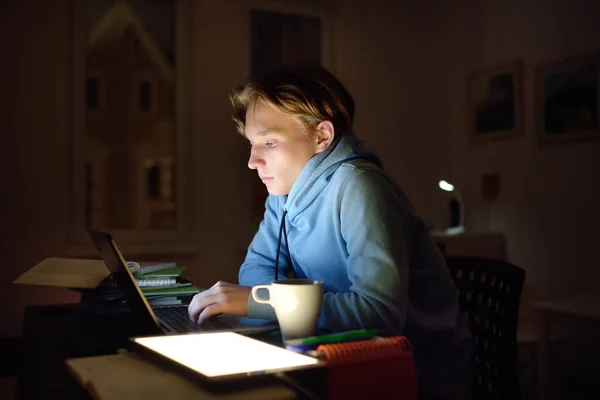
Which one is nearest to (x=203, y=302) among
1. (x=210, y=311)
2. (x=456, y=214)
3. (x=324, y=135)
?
(x=210, y=311)

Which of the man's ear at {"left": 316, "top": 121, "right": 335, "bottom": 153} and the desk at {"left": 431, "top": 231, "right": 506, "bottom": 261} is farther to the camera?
the desk at {"left": 431, "top": 231, "right": 506, "bottom": 261}

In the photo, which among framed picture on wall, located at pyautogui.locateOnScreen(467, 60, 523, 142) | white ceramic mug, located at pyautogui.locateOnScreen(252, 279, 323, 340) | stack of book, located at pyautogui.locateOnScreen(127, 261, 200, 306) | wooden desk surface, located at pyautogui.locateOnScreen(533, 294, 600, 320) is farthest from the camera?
framed picture on wall, located at pyautogui.locateOnScreen(467, 60, 523, 142)

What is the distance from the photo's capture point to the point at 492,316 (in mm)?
1202

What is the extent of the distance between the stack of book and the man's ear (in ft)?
1.36

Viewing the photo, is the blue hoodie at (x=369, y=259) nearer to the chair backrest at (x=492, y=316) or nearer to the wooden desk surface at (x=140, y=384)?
the chair backrest at (x=492, y=316)

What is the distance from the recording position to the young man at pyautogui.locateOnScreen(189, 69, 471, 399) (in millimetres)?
956

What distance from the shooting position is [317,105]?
119 cm

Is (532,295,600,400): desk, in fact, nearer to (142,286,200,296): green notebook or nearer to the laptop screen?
(142,286,200,296): green notebook

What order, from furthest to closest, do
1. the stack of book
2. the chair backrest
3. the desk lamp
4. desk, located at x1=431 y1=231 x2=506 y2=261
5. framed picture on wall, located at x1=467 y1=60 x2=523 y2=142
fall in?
1. the desk lamp
2. framed picture on wall, located at x1=467 y1=60 x2=523 y2=142
3. desk, located at x1=431 y1=231 x2=506 y2=261
4. the stack of book
5. the chair backrest

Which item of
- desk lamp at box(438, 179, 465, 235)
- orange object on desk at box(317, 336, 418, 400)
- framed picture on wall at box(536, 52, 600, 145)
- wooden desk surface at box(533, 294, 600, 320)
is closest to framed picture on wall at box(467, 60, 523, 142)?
framed picture on wall at box(536, 52, 600, 145)

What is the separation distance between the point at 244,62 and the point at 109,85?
2.67 feet

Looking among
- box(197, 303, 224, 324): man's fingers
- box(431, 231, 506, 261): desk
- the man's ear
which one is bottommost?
box(431, 231, 506, 261): desk

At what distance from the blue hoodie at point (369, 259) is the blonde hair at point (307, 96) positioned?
2.2 inches

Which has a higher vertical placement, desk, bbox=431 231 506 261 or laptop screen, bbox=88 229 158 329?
laptop screen, bbox=88 229 158 329
